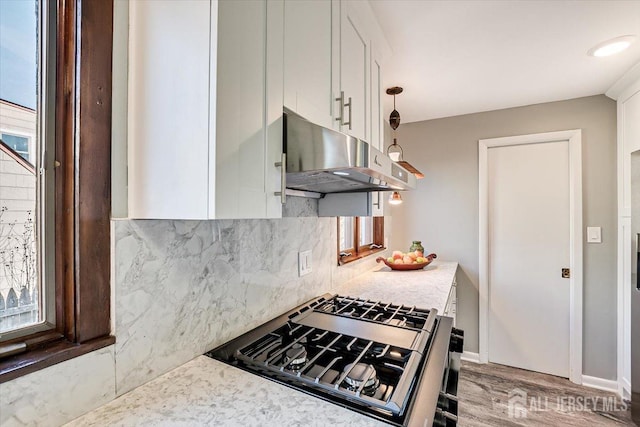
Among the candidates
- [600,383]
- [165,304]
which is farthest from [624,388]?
[165,304]

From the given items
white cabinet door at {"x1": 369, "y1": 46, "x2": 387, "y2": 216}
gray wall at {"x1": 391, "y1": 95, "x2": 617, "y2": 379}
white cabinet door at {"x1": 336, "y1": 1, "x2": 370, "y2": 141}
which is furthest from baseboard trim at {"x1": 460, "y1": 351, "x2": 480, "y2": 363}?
white cabinet door at {"x1": 336, "y1": 1, "x2": 370, "y2": 141}

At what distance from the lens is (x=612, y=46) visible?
172 centimetres

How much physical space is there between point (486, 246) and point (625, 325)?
107 cm

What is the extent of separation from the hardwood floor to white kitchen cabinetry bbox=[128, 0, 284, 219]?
2.24 metres

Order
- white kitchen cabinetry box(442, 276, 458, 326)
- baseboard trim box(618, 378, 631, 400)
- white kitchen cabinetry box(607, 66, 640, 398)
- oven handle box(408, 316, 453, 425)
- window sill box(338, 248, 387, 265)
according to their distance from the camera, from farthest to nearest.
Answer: baseboard trim box(618, 378, 631, 400), white kitchen cabinetry box(607, 66, 640, 398), window sill box(338, 248, 387, 265), white kitchen cabinetry box(442, 276, 458, 326), oven handle box(408, 316, 453, 425)

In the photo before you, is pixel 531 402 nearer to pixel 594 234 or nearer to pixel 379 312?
pixel 594 234

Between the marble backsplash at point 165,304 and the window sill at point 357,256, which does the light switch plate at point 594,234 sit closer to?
the window sill at point 357,256

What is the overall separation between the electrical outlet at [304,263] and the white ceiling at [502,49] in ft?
4.03

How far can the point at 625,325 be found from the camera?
2.29 metres

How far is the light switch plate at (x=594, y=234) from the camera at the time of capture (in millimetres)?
2449

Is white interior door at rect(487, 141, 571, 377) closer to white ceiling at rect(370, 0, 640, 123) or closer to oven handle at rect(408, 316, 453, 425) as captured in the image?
white ceiling at rect(370, 0, 640, 123)

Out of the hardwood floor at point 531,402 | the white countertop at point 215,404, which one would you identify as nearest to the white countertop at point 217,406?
the white countertop at point 215,404

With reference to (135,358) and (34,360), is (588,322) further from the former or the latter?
(34,360)

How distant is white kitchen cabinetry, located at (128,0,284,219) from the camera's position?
65 cm
